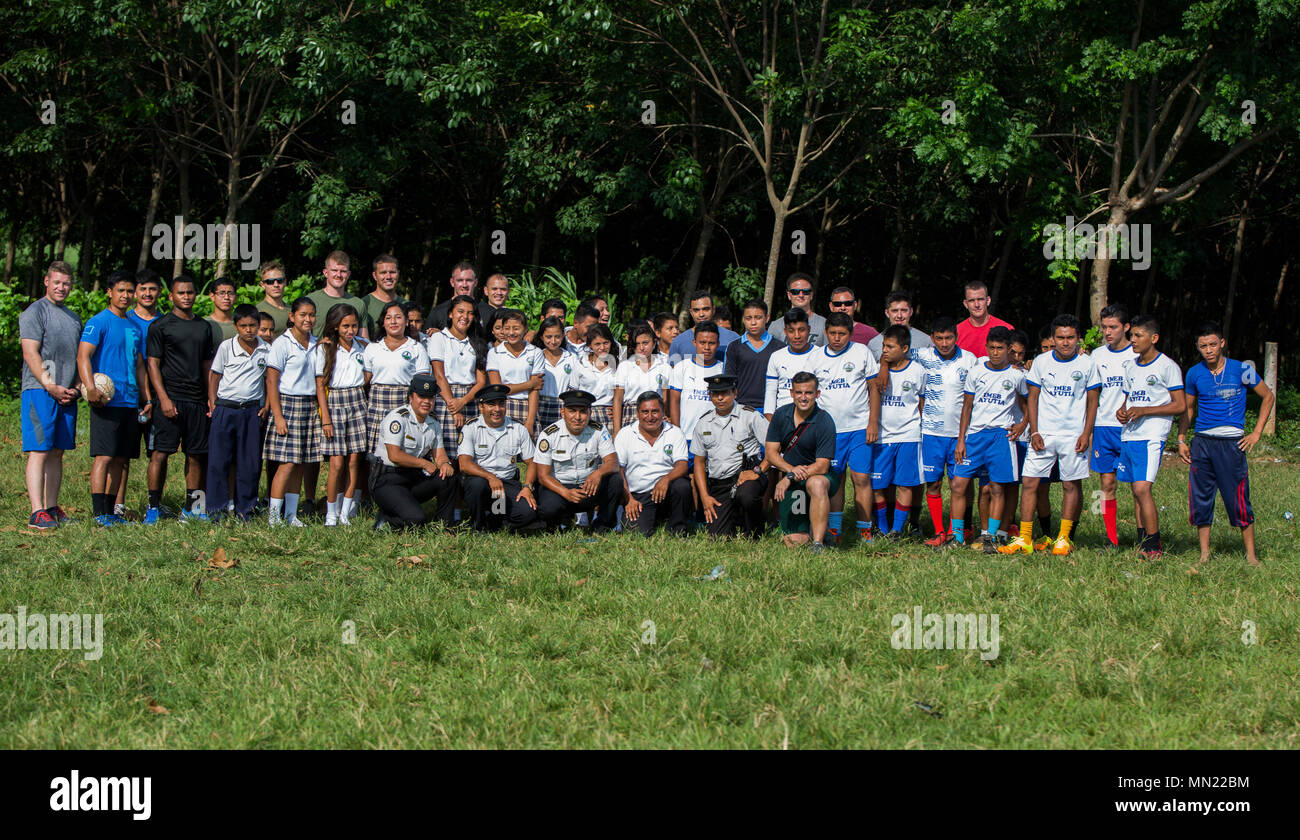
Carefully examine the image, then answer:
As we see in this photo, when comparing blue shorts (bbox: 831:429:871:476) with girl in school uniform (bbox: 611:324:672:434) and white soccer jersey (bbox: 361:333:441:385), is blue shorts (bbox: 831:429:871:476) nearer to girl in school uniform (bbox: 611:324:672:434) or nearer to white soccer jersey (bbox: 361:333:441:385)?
girl in school uniform (bbox: 611:324:672:434)

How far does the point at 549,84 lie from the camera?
838 inches

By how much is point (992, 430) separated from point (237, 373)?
6194 millimetres

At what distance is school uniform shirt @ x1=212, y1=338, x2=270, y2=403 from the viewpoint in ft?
30.1

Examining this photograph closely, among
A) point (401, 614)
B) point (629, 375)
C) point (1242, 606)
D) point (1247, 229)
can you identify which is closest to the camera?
point (401, 614)

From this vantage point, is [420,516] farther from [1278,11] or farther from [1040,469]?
[1278,11]

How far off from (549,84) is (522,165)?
1.99 m

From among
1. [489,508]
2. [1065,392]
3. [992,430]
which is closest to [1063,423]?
[1065,392]

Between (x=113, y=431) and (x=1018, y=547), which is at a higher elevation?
(x=113, y=431)

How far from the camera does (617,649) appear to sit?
→ 5773 mm

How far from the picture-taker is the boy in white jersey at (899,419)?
30.9 feet

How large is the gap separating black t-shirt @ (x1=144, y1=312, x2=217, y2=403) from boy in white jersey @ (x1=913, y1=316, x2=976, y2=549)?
19.7ft

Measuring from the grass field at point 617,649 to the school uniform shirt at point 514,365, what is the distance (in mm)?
1795

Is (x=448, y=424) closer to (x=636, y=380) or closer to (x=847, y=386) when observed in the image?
(x=636, y=380)

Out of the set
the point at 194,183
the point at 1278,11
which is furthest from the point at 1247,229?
the point at 194,183
